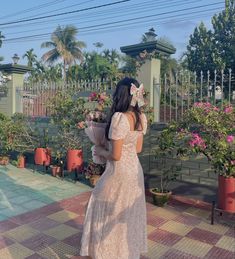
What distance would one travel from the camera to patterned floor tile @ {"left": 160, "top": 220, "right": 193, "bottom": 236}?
12.0ft

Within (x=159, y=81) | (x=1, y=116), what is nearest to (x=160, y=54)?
(x=159, y=81)

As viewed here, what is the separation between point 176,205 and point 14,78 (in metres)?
5.86

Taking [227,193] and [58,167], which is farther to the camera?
[58,167]

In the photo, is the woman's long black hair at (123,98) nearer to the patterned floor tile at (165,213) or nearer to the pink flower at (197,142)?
Result: the pink flower at (197,142)

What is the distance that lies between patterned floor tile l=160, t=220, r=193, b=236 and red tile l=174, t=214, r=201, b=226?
102 mm

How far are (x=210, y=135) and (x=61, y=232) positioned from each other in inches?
90.1

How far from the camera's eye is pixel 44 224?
12.5ft

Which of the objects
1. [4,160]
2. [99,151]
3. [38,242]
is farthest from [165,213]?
[4,160]

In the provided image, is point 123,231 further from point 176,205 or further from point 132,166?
A: point 176,205

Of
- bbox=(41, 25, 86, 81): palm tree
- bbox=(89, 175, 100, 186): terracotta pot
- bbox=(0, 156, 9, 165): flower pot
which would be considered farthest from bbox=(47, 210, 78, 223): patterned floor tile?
bbox=(41, 25, 86, 81): palm tree

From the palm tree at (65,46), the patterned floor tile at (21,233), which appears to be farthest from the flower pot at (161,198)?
the palm tree at (65,46)

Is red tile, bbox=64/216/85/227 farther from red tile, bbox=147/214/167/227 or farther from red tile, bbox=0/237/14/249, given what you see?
red tile, bbox=147/214/167/227

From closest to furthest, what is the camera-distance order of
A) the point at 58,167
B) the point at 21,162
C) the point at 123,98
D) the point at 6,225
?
the point at 123,98
the point at 6,225
the point at 58,167
the point at 21,162

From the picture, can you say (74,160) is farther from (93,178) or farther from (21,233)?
(21,233)
